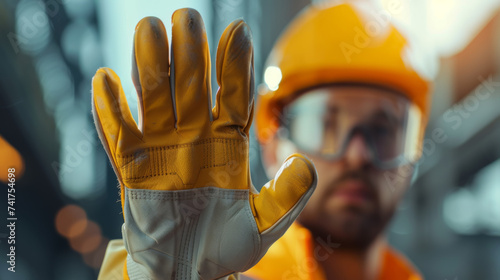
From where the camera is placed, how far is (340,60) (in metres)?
1.65

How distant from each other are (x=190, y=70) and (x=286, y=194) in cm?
30

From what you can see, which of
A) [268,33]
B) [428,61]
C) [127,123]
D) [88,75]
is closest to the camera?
[127,123]

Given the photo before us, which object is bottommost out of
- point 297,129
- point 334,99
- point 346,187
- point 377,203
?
point 377,203

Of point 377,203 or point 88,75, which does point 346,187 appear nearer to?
point 377,203

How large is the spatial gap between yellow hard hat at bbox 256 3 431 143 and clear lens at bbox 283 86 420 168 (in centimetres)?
5

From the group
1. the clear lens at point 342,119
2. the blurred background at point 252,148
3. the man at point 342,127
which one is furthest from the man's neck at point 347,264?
the clear lens at point 342,119

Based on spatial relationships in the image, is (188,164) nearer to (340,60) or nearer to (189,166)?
(189,166)

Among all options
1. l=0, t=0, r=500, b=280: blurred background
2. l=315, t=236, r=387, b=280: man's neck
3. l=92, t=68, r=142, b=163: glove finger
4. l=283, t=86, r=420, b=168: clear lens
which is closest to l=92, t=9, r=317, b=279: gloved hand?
l=92, t=68, r=142, b=163: glove finger

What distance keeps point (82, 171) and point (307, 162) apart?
65.2 inches

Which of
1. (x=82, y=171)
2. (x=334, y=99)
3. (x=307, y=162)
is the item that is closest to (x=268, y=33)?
(x=334, y=99)

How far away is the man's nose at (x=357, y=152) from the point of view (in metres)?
1.66

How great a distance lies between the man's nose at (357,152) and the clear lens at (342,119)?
0.01 metres

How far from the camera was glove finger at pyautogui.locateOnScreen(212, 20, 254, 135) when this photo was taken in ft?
2.55

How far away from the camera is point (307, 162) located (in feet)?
2.41
